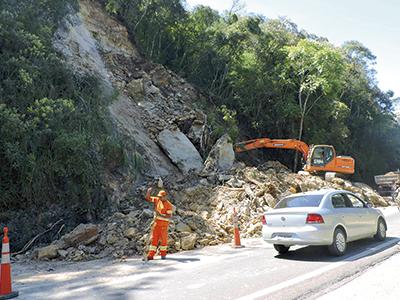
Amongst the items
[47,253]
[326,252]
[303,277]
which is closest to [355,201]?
[326,252]

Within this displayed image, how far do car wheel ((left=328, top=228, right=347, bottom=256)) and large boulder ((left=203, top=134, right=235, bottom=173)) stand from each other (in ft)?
31.7

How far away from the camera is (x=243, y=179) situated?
603 inches

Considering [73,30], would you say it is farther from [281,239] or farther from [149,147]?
[281,239]

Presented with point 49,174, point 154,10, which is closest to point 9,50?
point 49,174

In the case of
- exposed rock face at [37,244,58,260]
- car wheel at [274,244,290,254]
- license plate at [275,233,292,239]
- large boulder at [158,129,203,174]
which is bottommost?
car wheel at [274,244,290,254]

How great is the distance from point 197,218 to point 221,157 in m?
7.58

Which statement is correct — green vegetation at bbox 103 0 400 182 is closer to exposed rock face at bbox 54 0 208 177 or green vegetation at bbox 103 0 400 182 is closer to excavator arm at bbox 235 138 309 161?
exposed rock face at bbox 54 0 208 177

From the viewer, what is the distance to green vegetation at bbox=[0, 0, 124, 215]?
10.3 meters

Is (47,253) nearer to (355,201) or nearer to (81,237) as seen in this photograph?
(81,237)

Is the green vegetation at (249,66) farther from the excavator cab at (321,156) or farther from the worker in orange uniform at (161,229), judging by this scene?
the worker in orange uniform at (161,229)

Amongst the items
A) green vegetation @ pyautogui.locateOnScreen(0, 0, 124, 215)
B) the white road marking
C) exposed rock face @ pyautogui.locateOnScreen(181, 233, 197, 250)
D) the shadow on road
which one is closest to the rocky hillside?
exposed rock face @ pyautogui.locateOnScreen(181, 233, 197, 250)

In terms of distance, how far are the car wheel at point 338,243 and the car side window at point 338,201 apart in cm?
58

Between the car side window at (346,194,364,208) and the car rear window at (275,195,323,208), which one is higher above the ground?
the car rear window at (275,195,323,208)

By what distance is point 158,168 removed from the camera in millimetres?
16766
